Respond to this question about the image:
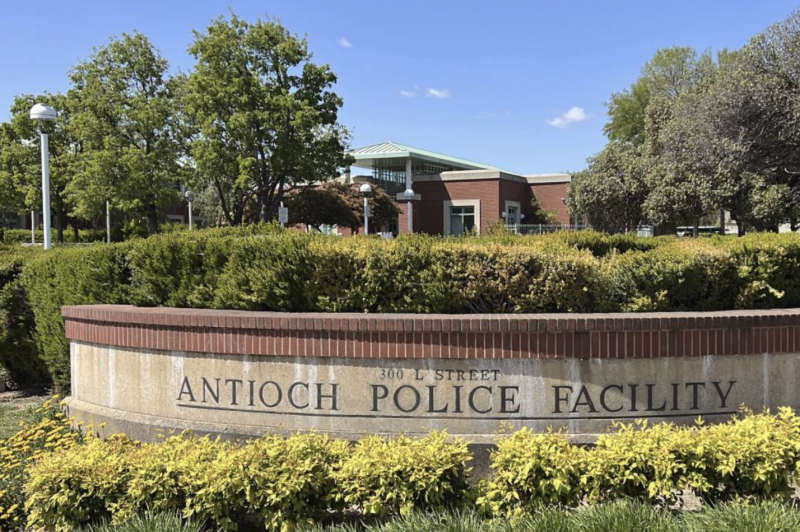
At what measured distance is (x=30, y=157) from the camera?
41.8m

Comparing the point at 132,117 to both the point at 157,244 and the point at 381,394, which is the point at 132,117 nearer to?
the point at 157,244

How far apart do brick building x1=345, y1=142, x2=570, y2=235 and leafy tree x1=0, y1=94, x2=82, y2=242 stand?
Answer: 1870 centimetres

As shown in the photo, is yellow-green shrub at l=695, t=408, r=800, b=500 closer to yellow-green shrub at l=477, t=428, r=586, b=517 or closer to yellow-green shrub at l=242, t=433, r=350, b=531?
yellow-green shrub at l=477, t=428, r=586, b=517

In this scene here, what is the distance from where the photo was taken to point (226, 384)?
192 inches

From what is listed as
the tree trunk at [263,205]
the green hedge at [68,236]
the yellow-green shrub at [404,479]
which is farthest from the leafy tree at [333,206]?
the yellow-green shrub at [404,479]

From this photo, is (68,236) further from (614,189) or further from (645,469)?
(645,469)

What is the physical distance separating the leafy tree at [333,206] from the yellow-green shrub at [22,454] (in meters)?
31.3

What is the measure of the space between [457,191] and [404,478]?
140 ft

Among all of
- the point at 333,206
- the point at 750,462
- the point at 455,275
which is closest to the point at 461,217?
the point at 333,206

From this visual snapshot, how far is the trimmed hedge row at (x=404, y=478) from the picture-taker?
3.53 meters

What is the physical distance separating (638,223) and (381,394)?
34.4 meters

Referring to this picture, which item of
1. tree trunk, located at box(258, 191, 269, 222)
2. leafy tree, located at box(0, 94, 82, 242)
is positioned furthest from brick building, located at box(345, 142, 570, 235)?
leafy tree, located at box(0, 94, 82, 242)

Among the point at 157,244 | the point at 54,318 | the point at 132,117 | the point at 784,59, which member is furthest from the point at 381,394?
the point at 132,117

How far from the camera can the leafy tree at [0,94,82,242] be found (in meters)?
40.0
